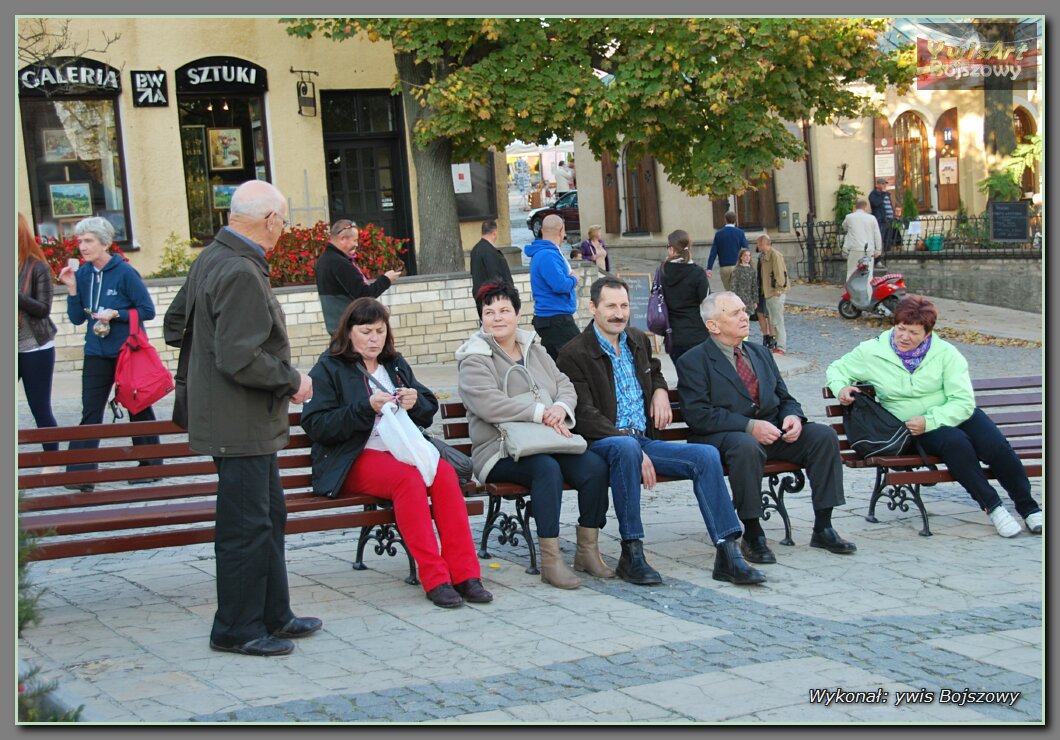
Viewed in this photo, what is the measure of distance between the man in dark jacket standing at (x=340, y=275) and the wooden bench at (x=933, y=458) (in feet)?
13.6

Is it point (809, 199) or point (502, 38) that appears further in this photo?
point (809, 199)

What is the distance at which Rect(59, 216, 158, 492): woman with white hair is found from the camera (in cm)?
898

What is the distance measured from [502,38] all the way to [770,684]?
12556 mm

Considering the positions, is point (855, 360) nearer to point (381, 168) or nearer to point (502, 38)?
point (502, 38)

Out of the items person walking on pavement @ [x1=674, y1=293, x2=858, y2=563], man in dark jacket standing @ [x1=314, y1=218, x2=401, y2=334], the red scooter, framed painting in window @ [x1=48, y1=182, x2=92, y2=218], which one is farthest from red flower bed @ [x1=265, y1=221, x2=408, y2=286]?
person walking on pavement @ [x1=674, y1=293, x2=858, y2=563]

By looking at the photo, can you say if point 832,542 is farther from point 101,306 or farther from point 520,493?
point 101,306

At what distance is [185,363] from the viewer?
5.52m

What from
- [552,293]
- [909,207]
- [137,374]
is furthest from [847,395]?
[909,207]

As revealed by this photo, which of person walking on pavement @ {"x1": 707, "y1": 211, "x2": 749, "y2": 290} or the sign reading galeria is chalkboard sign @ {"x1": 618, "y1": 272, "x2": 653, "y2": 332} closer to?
person walking on pavement @ {"x1": 707, "y1": 211, "x2": 749, "y2": 290}

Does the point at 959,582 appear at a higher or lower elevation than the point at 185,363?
lower

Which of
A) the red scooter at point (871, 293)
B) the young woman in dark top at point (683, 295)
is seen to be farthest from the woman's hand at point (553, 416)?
the red scooter at point (871, 293)

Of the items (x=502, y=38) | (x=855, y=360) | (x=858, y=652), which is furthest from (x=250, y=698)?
(x=502, y=38)

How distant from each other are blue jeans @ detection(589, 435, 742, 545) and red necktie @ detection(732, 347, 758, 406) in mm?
537

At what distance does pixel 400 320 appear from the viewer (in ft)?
54.4
